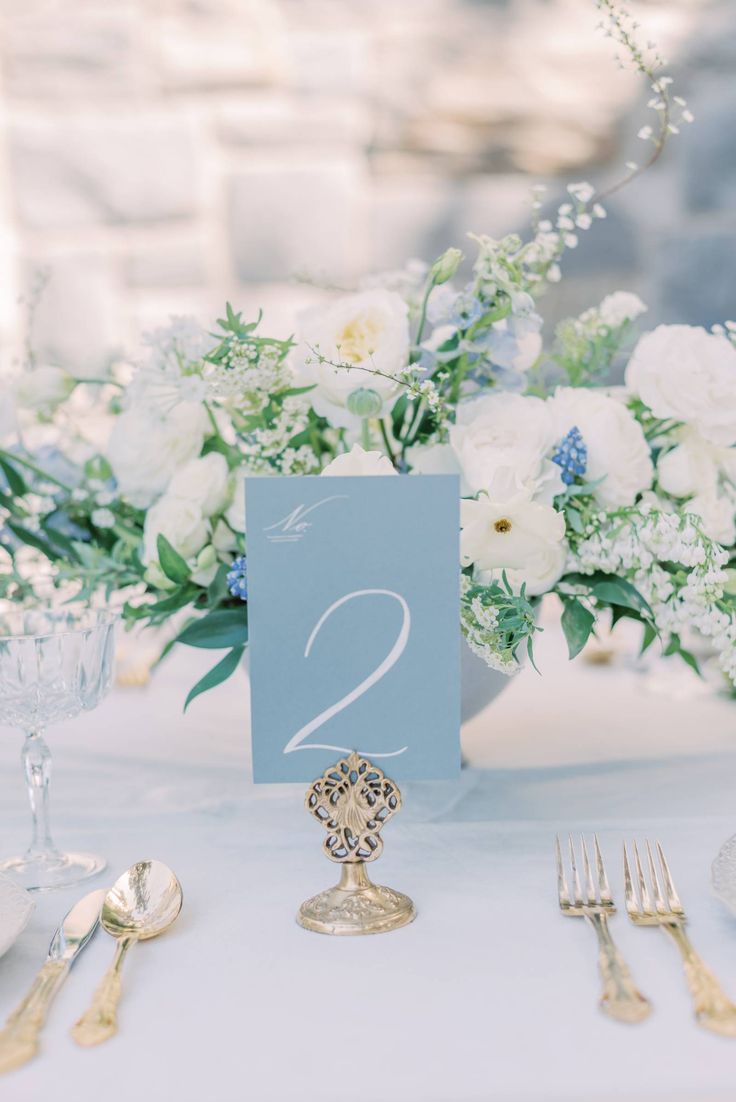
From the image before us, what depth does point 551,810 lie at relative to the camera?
3.01 ft

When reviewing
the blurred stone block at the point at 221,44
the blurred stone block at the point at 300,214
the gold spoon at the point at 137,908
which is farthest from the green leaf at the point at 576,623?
the blurred stone block at the point at 221,44

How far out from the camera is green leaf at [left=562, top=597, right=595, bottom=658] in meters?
0.81

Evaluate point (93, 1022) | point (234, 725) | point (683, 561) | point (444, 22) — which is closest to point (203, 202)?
point (444, 22)

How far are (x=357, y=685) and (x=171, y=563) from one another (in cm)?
23

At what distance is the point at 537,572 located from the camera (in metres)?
0.79

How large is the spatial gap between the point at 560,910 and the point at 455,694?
16cm

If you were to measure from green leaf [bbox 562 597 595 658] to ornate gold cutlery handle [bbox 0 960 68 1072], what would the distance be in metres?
0.42

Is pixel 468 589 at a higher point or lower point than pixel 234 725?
higher

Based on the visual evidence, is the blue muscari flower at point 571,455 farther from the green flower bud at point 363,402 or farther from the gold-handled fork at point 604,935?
the gold-handled fork at point 604,935

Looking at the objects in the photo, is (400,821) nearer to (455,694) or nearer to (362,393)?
(455,694)

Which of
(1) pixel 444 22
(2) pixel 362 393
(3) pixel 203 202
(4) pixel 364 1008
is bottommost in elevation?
(4) pixel 364 1008

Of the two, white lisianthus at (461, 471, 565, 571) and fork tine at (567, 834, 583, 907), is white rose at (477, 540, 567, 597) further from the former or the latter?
fork tine at (567, 834, 583, 907)

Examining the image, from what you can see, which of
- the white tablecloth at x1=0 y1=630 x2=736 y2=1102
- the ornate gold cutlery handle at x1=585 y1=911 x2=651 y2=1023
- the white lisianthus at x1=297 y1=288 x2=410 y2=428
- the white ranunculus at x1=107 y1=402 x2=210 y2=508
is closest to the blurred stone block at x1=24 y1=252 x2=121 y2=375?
the white tablecloth at x1=0 y1=630 x2=736 y2=1102

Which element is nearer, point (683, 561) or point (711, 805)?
point (683, 561)
